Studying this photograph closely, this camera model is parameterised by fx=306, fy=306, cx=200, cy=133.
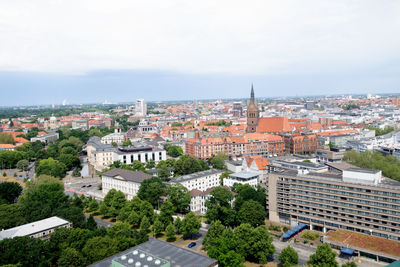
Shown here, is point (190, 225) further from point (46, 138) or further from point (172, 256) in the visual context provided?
point (46, 138)

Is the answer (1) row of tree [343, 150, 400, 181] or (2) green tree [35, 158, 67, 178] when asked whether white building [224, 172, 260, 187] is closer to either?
(1) row of tree [343, 150, 400, 181]

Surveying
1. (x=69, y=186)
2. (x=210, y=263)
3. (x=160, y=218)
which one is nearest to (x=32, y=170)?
(x=69, y=186)

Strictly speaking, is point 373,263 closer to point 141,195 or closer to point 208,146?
point 141,195

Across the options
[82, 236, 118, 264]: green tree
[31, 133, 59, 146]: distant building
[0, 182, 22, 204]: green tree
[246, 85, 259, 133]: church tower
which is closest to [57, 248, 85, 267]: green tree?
[82, 236, 118, 264]: green tree

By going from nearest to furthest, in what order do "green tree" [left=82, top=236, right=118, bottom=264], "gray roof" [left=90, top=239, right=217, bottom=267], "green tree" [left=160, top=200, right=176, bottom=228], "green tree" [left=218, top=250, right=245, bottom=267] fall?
"gray roof" [left=90, top=239, right=217, bottom=267]
"green tree" [left=218, top=250, right=245, bottom=267]
"green tree" [left=82, top=236, right=118, bottom=264]
"green tree" [left=160, top=200, right=176, bottom=228]

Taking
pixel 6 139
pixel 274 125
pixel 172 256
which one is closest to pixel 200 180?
pixel 172 256

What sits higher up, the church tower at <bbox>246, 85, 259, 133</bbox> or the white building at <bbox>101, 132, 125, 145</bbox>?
the church tower at <bbox>246, 85, 259, 133</bbox>
